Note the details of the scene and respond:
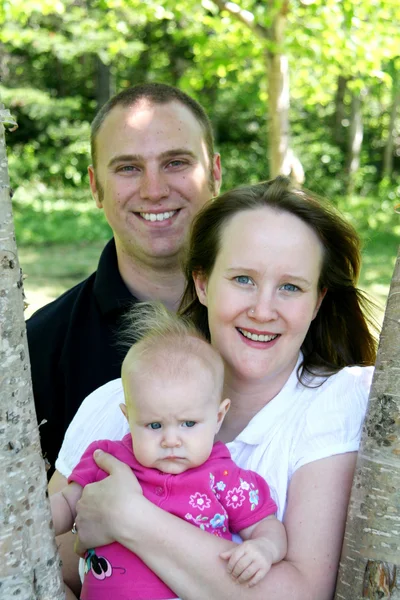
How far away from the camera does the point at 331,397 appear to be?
2.42 m

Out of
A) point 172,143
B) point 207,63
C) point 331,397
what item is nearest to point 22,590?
point 331,397

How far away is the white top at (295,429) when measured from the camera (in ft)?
7.58

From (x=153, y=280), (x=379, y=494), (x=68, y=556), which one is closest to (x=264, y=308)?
(x=379, y=494)

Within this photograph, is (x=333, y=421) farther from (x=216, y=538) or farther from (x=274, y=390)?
(x=216, y=538)

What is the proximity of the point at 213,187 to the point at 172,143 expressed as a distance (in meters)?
0.45

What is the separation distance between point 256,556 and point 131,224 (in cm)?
232

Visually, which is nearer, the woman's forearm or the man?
the woman's forearm

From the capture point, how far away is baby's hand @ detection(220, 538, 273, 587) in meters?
2.08

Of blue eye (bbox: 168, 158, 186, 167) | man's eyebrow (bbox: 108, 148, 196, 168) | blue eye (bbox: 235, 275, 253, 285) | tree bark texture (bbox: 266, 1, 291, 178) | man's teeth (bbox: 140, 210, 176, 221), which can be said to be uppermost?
tree bark texture (bbox: 266, 1, 291, 178)

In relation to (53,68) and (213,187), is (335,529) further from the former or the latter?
(53,68)

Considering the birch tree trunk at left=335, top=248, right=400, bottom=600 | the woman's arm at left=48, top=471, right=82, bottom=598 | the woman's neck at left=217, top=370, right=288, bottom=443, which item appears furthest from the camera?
the woman's arm at left=48, top=471, right=82, bottom=598

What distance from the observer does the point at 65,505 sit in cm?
240

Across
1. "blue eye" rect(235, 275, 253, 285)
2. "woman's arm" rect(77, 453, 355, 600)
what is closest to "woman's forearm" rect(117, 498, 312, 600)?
"woman's arm" rect(77, 453, 355, 600)

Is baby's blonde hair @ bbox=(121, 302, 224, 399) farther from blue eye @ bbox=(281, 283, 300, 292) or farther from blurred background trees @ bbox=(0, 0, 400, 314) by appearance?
blurred background trees @ bbox=(0, 0, 400, 314)
